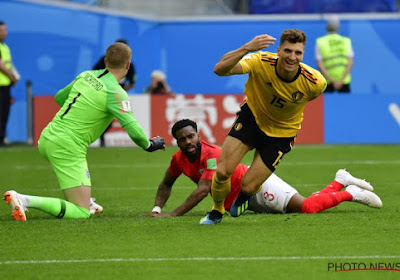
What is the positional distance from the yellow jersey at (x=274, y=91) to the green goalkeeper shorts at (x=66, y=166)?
190cm

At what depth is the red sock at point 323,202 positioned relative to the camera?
959 centimetres

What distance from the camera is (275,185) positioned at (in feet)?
31.2

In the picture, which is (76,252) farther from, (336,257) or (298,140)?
(298,140)

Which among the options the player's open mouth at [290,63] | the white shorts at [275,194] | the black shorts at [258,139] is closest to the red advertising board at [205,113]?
the white shorts at [275,194]

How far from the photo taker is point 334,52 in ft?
66.2

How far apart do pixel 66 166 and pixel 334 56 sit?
38.6 feet

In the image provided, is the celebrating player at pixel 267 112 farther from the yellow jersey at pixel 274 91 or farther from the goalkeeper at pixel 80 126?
the goalkeeper at pixel 80 126

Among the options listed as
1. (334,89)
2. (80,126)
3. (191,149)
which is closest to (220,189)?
(191,149)

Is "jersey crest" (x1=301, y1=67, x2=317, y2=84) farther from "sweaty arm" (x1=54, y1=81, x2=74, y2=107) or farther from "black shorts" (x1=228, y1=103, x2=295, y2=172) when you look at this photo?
"sweaty arm" (x1=54, y1=81, x2=74, y2=107)

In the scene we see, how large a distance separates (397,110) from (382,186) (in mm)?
7703

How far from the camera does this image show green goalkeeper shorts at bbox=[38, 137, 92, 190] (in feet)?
30.8

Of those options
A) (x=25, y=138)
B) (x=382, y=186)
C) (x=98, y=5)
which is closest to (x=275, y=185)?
(x=382, y=186)

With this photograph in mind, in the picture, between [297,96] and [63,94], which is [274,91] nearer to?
[297,96]

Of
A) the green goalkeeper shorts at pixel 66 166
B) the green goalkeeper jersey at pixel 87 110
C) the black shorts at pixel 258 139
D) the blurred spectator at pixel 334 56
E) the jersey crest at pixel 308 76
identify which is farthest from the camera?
the blurred spectator at pixel 334 56
